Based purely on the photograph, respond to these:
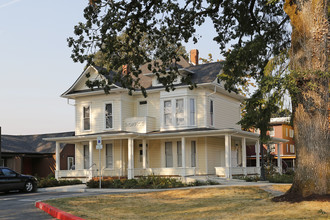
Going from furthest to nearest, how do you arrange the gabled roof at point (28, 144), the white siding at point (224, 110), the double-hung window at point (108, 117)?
1. the gabled roof at point (28, 144)
2. the double-hung window at point (108, 117)
3. the white siding at point (224, 110)

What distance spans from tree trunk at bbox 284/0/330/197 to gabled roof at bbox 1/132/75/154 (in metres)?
30.5

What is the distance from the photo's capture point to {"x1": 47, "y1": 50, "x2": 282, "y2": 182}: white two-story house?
30922 millimetres

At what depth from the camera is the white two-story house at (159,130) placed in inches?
1217

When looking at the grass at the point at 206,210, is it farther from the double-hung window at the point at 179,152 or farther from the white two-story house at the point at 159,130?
the double-hung window at the point at 179,152

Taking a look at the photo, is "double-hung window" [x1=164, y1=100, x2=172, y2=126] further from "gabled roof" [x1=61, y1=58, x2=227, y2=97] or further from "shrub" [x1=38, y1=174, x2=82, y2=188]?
"shrub" [x1=38, y1=174, x2=82, y2=188]

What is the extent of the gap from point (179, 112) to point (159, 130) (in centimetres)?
212

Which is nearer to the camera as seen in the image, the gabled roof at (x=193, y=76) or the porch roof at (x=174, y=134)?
the porch roof at (x=174, y=134)

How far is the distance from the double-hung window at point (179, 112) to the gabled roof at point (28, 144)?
12740 millimetres

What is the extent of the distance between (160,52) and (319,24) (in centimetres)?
961

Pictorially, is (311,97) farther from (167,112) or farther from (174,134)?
(167,112)

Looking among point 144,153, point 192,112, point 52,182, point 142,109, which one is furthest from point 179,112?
point 52,182

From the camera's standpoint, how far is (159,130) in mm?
32562

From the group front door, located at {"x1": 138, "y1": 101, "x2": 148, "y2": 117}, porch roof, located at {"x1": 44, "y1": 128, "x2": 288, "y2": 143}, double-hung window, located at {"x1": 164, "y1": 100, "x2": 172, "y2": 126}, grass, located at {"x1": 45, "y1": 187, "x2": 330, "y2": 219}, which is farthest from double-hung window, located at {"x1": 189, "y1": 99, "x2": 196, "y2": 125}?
grass, located at {"x1": 45, "y1": 187, "x2": 330, "y2": 219}

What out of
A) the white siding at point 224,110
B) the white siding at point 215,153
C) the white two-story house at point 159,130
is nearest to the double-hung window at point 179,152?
the white two-story house at point 159,130
